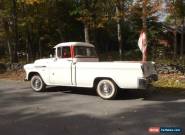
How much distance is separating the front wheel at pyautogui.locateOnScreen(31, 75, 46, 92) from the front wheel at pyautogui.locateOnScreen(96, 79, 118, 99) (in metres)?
2.78

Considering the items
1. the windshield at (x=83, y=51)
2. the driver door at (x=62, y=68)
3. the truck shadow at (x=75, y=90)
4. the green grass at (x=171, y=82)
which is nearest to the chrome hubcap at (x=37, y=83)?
the truck shadow at (x=75, y=90)

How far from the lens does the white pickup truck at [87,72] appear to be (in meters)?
11.5

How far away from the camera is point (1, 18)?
94.9 ft

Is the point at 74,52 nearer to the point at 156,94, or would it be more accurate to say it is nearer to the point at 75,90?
the point at 75,90

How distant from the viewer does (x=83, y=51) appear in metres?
13.8

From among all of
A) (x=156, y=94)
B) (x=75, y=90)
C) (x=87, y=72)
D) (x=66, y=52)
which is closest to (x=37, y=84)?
(x=75, y=90)

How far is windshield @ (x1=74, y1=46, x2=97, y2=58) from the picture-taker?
13.5 metres

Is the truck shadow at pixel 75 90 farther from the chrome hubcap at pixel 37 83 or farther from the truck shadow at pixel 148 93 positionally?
the chrome hubcap at pixel 37 83

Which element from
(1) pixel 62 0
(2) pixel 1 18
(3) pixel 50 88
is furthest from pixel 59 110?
(1) pixel 62 0

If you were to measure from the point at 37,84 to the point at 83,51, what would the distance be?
7.21ft

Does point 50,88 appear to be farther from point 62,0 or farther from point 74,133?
point 62,0

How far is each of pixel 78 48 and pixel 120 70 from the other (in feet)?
8.26

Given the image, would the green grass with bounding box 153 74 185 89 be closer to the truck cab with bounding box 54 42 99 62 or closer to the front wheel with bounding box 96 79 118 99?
the truck cab with bounding box 54 42 99 62

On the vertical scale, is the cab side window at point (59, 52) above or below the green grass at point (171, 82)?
above
